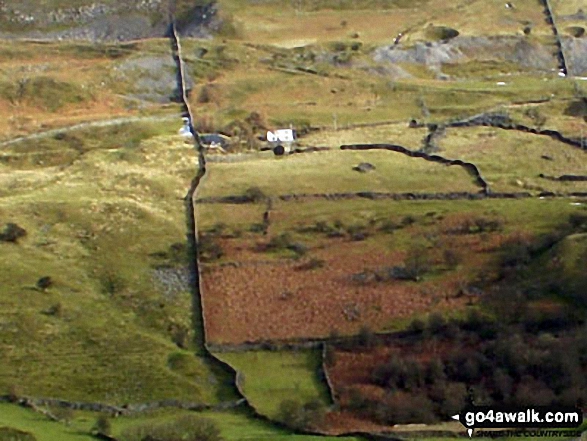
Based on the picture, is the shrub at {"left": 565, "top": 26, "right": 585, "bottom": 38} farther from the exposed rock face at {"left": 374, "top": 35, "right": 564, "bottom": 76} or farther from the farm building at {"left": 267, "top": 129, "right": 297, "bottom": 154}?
the farm building at {"left": 267, "top": 129, "right": 297, "bottom": 154}

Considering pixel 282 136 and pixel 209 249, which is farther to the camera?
pixel 282 136

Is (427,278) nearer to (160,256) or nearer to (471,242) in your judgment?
(471,242)

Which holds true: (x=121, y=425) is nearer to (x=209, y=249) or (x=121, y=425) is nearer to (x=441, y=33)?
(x=209, y=249)

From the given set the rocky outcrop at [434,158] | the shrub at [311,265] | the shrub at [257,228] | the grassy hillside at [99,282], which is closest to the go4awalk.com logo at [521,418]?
the grassy hillside at [99,282]

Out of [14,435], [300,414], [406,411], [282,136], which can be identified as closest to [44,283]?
[14,435]

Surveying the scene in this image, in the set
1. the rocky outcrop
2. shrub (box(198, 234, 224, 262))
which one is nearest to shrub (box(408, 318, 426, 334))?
shrub (box(198, 234, 224, 262))

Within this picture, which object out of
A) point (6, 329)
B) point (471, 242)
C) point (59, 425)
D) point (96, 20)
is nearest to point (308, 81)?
point (96, 20)
